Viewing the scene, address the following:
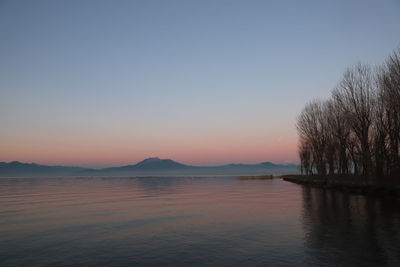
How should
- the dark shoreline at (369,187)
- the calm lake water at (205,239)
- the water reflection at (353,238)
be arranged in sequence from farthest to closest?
the dark shoreline at (369,187), the calm lake water at (205,239), the water reflection at (353,238)

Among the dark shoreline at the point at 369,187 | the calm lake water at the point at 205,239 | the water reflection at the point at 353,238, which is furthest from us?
the dark shoreline at the point at 369,187

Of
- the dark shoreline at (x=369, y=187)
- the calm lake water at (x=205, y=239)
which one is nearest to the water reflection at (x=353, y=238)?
the calm lake water at (x=205, y=239)

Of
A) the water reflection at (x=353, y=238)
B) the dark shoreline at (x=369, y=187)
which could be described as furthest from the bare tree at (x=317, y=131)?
the water reflection at (x=353, y=238)

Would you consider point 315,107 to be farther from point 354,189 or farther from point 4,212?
point 4,212

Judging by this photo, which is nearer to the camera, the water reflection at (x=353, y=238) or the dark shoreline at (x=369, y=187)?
the water reflection at (x=353, y=238)

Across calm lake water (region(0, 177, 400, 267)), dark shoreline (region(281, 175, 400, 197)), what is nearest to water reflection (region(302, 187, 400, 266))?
calm lake water (region(0, 177, 400, 267))

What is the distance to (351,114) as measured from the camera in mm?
43656

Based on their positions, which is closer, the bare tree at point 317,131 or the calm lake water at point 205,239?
the calm lake water at point 205,239

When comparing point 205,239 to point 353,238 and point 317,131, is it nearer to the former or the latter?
point 353,238

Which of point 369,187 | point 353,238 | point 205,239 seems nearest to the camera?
point 353,238

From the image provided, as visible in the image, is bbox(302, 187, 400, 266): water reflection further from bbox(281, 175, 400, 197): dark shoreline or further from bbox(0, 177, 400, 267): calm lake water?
bbox(281, 175, 400, 197): dark shoreline

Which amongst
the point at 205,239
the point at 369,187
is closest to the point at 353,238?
the point at 205,239

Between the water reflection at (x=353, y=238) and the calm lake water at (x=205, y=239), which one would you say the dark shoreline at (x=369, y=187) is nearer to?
the calm lake water at (x=205, y=239)

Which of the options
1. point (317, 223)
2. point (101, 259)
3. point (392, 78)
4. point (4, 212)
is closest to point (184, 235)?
point (101, 259)
